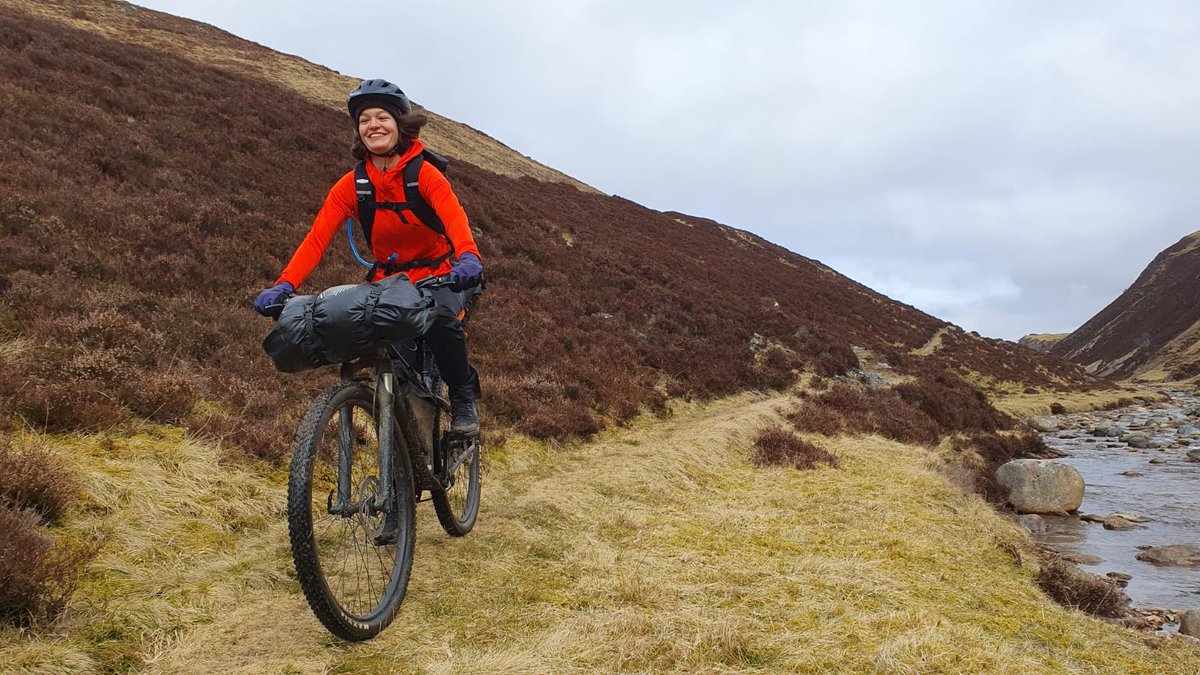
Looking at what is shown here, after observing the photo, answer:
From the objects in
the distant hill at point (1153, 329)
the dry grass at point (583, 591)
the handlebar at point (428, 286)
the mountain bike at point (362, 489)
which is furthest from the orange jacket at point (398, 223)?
the distant hill at point (1153, 329)

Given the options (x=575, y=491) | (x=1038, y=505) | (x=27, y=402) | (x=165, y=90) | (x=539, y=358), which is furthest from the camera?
(x=165, y=90)

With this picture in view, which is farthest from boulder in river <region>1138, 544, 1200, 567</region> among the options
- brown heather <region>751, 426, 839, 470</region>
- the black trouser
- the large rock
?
the black trouser

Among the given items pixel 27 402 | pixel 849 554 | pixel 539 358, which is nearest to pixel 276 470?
pixel 27 402

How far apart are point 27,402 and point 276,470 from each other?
217 centimetres

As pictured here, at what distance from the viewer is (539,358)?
13180 millimetres

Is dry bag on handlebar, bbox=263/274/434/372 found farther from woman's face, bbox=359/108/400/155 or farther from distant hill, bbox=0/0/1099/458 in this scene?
distant hill, bbox=0/0/1099/458

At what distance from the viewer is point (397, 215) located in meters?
4.49

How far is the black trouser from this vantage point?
4.64m

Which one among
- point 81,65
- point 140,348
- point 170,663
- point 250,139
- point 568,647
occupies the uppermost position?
point 81,65

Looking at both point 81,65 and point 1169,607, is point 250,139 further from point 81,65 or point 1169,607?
point 1169,607

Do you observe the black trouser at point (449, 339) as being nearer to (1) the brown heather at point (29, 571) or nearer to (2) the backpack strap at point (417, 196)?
(2) the backpack strap at point (417, 196)

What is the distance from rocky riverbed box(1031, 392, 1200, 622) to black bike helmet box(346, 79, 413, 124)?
9661 millimetres

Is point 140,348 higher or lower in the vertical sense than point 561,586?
higher

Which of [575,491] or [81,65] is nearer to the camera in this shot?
[575,491]
